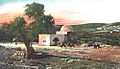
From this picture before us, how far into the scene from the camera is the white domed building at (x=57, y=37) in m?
5.22

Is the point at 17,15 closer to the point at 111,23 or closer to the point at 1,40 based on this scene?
the point at 1,40

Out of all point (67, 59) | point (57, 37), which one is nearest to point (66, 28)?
point (57, 37)

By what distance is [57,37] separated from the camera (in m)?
5.29

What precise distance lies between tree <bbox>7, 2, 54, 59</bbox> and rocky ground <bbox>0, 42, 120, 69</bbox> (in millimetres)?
150

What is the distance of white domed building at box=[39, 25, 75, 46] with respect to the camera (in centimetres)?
522

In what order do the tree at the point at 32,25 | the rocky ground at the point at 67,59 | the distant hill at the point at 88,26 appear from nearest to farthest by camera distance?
the rocky ground at the point at 67,59 → the distant hill at the point at 88,26 → the tree at the point at 32,25

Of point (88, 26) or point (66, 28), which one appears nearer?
point (88, 26)

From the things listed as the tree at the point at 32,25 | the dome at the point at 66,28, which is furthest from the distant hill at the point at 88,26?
the tree at the point at 32,25

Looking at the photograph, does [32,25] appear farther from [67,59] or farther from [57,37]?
[67,59]

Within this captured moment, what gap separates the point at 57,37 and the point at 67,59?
1.14ft

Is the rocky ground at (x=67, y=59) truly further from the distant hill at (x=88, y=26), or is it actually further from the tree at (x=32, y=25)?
the distant hill at (x=88, y=26)

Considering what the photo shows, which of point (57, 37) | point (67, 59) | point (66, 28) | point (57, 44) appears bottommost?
point (67, 59)

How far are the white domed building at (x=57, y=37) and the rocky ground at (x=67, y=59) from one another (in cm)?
9

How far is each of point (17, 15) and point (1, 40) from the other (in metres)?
0.52
